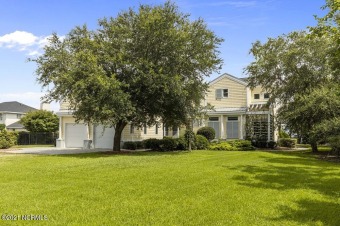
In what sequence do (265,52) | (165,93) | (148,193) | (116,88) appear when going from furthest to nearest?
(265,52)
(165,93)
(116,88)
(148,193)

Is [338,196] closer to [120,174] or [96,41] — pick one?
[120,174]

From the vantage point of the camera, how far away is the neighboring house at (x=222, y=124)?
28.1 meters

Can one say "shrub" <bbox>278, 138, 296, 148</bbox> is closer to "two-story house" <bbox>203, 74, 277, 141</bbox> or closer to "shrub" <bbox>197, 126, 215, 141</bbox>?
"two-story house" <bbox>203, 74, 277, 141</bbox>

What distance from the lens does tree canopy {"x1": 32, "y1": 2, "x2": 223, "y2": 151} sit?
18.5 m

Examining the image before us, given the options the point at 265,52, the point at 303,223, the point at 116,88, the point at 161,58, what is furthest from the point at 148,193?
the point at 265,52

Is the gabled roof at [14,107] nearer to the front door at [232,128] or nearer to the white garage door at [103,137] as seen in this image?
the white garage door at [103,137]

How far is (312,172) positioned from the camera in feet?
40.4

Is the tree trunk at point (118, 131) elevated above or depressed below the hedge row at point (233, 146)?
above

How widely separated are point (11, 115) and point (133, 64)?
A: 41587 millimetres

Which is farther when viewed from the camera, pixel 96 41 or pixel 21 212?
pixel 96 41

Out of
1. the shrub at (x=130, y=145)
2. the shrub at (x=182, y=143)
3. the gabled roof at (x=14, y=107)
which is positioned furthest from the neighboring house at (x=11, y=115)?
the shrub at (x=182, y=143)

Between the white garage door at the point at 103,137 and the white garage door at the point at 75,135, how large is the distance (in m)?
1.19

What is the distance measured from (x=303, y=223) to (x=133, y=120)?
1659 centimetres

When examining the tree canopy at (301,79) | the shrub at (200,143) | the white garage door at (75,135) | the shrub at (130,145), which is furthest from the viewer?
the white garage door at (75,135)
